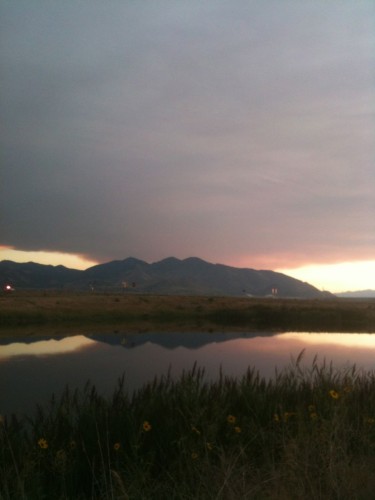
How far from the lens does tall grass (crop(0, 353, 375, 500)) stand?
17.1 ft

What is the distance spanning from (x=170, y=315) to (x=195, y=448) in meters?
41.1

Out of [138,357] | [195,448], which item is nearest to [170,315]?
[138,357]

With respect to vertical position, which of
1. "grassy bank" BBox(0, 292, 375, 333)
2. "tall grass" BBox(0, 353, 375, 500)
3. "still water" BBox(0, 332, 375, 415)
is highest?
"grassy bank" BBox(0, 292, 375, 333)

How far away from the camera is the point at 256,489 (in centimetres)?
483

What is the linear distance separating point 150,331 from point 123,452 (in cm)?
2907

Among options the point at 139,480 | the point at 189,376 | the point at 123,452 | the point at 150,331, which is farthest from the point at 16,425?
the point at 150,331

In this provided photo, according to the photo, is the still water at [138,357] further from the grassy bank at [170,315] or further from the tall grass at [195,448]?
the grassy bank at [170,315]

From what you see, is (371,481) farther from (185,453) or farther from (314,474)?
(185,453)

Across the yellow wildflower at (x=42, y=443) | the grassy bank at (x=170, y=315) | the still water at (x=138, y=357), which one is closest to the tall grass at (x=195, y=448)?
the yellow wildflower at (x=42, y=443)

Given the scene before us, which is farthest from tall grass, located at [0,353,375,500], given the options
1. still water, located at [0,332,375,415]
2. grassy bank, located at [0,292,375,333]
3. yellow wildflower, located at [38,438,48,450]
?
grassy bank, located at [0,292,375,333]

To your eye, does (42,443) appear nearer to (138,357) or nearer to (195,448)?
(195,448)

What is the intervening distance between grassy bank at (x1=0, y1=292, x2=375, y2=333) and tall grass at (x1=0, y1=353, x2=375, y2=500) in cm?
2985

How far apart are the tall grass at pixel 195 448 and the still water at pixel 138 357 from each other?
308cm

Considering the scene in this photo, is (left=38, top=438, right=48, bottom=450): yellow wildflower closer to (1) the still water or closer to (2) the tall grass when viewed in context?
(2) the tall grass
